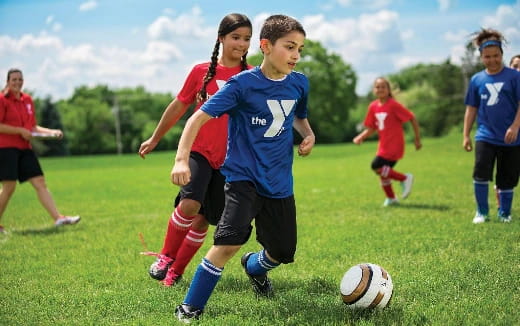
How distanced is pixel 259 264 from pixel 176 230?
1.12 meters

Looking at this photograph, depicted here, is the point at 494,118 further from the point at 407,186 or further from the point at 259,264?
the point at 259,264

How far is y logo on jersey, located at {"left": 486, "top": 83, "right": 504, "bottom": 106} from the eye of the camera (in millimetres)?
8127

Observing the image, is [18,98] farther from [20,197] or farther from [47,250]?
[20,197]

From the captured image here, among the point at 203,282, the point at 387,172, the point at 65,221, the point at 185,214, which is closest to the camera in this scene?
the point at 203,282

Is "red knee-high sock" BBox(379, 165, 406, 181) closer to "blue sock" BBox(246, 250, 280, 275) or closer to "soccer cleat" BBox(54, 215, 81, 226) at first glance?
"soccer cleat" BBox(54, 215, 81, 226)

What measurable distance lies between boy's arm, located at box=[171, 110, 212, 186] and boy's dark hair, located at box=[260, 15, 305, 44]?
788mm

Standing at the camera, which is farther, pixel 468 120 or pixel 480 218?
pixel 468 120

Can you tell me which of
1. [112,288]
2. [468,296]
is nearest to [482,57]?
[468,296]

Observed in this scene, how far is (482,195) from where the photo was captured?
8344 mm

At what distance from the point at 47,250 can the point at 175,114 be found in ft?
11.2

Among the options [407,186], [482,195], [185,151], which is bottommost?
[407,186]

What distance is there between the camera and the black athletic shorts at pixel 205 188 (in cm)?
538

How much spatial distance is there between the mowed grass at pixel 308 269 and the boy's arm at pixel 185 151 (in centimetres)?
116

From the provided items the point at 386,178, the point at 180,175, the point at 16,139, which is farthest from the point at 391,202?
the point at 180,175
